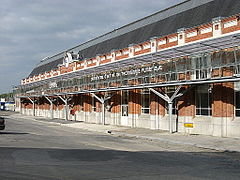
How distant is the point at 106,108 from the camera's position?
106 feet

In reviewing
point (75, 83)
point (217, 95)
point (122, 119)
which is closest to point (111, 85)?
point (122, 119)

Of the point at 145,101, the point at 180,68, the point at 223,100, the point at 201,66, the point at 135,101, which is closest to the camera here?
the point at 223,100

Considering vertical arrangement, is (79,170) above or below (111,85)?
below

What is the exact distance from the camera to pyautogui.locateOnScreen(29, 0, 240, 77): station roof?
971 inches

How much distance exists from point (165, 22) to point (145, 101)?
9106 mm

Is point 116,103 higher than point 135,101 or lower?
lower

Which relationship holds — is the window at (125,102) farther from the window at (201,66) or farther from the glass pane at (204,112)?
the window at (201,66)

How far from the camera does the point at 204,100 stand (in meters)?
20.7

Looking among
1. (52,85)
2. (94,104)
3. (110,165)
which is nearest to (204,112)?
(110,165)

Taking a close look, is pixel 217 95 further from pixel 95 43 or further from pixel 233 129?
pixel 95 43

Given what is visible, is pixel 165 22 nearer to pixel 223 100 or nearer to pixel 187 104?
pixel 187 104

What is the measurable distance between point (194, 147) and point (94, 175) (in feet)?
27.5

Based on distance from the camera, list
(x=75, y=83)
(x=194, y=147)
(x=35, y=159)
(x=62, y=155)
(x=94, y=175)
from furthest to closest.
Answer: (x=75, y=83), (x=194, y=147), (x=62, y=155), (x=35, y=159), (x=94, y=175)

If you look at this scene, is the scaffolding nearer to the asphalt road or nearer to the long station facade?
the long station facade
